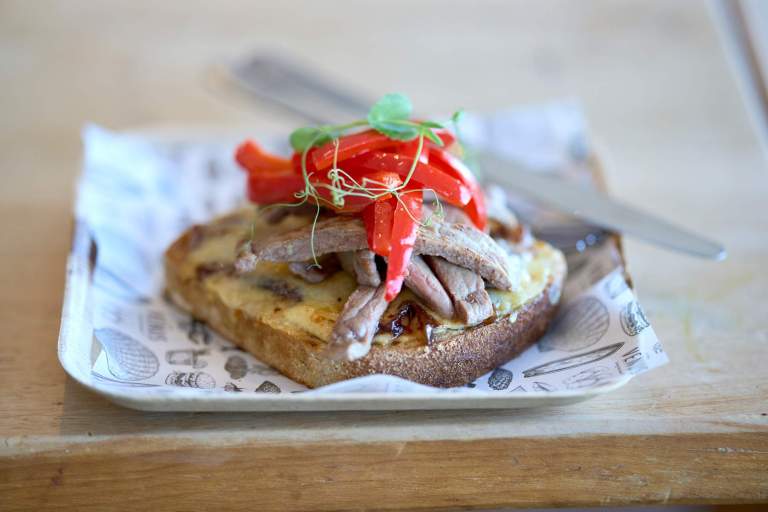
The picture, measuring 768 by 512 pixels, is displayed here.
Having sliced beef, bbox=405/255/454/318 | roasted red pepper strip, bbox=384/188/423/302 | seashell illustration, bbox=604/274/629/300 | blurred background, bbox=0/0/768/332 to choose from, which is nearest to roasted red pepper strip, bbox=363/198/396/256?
roasted red pepper strip, bbox=384/188/423/302

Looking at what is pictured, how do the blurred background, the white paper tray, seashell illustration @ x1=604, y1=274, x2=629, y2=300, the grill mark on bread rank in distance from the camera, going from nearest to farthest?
the white paper tray < seashell illustration @ x1=604, y1=274, x2=629, y2=300 < the grill mark on bread < the blurred background

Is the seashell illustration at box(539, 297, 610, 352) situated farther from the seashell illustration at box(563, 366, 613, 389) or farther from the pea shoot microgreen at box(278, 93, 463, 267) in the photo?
the pea shoot microgreen at box(278, 93, 463, 267)

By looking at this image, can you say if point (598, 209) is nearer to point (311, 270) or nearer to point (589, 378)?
point (589, 378)

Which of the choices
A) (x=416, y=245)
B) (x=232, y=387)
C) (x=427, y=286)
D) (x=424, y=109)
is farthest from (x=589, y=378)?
(x=424, y=109)

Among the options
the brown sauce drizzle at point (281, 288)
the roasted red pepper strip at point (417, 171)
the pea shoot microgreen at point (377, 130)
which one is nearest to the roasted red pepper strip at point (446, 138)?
the pea shoot microgreen at point (377, 130)

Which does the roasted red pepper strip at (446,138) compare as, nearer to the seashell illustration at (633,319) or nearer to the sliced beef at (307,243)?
the sliced beef at (307,243)

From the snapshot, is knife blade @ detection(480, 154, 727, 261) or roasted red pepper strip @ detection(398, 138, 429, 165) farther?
knife blade @ detection(480, 154, 727, 261)

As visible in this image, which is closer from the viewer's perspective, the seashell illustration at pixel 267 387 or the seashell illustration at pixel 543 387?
the seashell illustration at pixel 543 387
